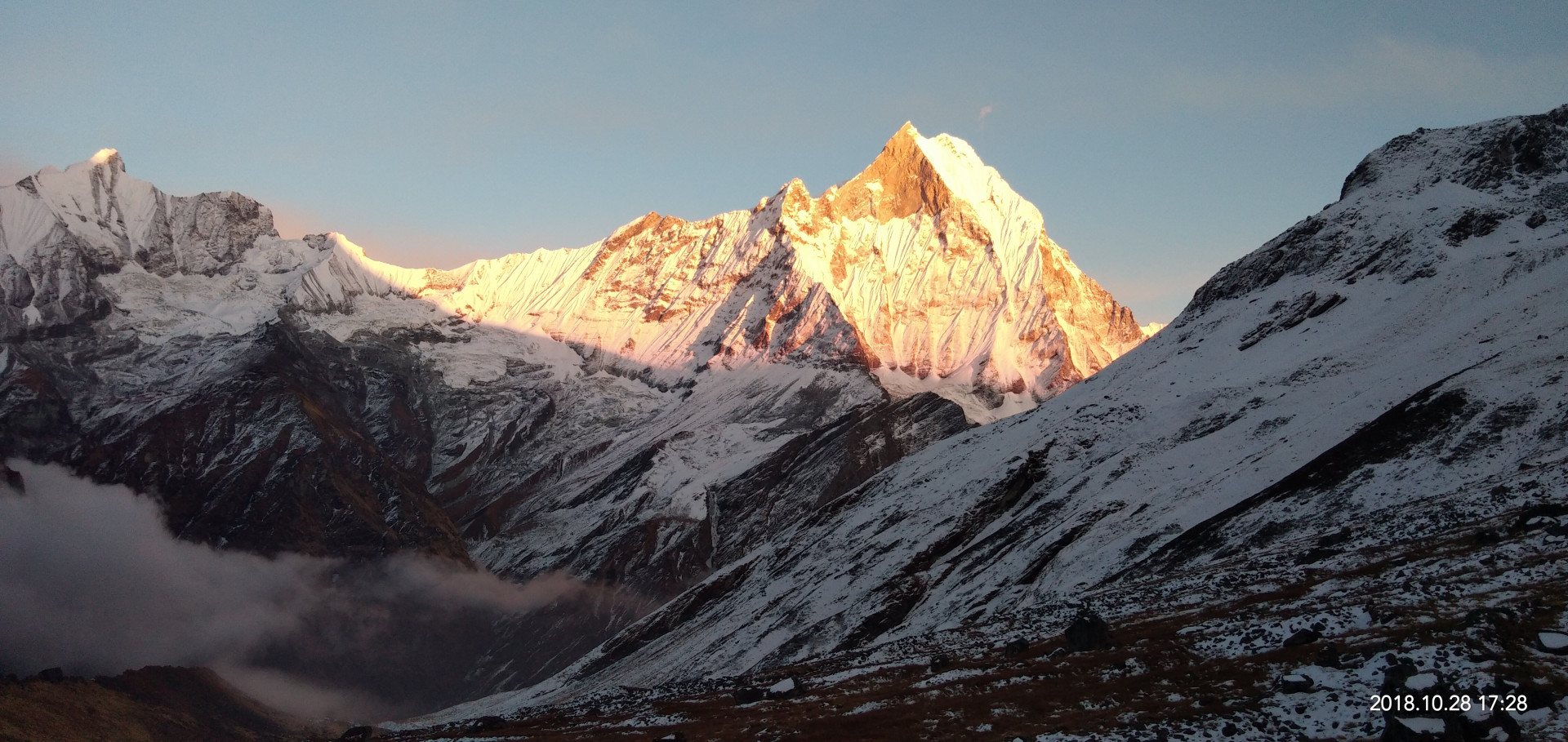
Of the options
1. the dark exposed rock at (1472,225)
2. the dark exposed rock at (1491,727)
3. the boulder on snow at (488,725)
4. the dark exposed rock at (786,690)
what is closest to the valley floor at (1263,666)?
the dark exposed rock at (1491,727)

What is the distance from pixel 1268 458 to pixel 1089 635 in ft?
236

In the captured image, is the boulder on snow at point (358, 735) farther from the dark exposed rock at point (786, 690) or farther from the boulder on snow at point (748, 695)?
the dark exposed rock at point (786, 690)

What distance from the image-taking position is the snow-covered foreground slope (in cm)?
10438

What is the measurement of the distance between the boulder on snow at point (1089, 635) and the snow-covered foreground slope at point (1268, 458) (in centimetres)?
1349

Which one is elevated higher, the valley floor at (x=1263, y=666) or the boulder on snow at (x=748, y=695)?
the boulder on snow at (x=748, y=695)

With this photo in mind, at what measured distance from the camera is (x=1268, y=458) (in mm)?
135500

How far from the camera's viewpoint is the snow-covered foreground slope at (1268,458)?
10438cm

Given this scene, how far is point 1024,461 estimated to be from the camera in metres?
184

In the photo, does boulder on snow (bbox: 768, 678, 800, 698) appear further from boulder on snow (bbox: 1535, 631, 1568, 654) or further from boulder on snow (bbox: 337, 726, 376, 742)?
boulder on snow (bbox: 337, 726, 376, 742)

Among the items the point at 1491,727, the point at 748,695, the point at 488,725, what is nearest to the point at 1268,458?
the point at 748,695

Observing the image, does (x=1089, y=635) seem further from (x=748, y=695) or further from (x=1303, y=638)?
(x=748, y=695)

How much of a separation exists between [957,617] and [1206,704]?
8636cm

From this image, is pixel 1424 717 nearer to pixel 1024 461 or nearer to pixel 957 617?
pixel 957 617

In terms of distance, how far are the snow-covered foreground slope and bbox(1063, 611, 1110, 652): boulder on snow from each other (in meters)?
13.5
